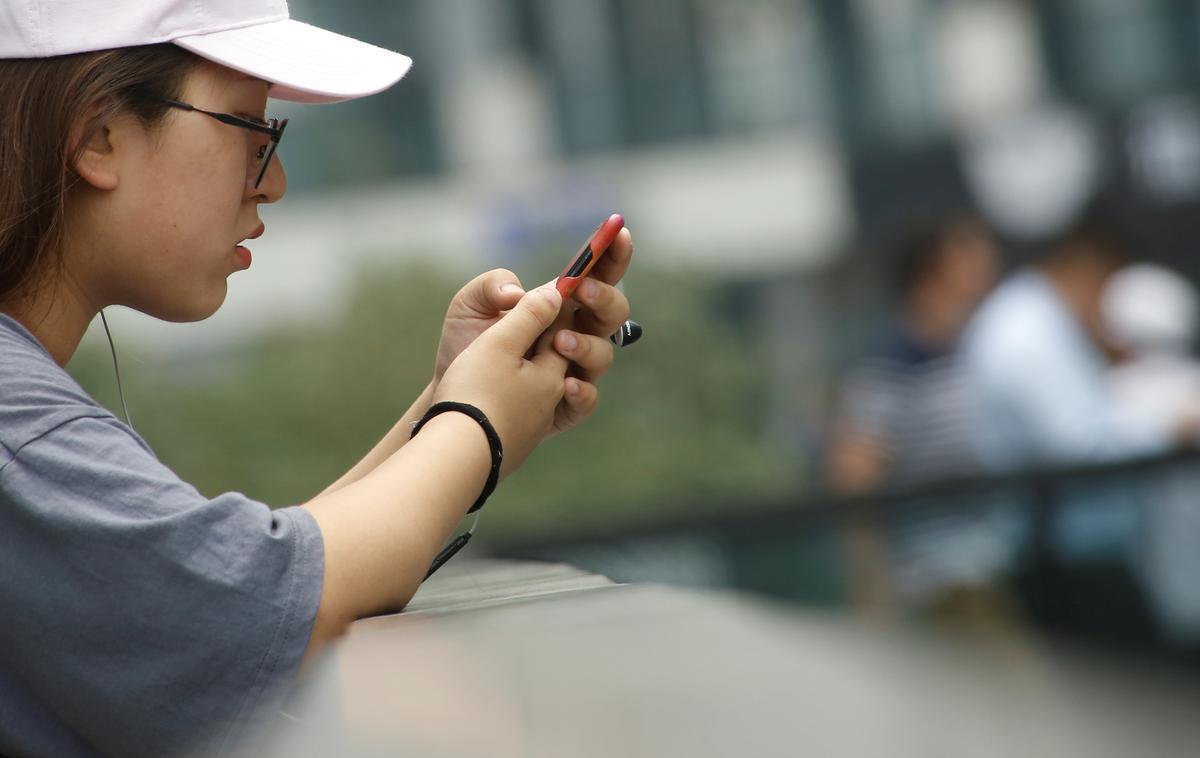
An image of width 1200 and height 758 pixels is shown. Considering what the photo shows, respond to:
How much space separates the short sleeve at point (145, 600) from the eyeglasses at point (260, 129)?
356 millimetres

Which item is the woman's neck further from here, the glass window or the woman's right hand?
the glass window

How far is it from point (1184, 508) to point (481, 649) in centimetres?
364

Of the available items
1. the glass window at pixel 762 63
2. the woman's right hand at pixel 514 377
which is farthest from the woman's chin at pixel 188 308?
the glass window at pixel 762 63

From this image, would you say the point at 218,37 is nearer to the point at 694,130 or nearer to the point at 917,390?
the point at 917,390

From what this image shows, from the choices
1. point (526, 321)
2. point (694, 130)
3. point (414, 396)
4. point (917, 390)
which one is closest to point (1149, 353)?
point (917, 390)

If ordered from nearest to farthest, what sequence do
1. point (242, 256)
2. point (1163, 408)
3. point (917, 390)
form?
point (242, 256) → point (917, 390) → point (1163, 408)

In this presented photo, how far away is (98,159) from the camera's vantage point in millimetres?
1372

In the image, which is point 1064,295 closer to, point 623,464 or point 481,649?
point 481,649

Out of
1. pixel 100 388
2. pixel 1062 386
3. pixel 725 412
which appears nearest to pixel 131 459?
pixel 1062 386

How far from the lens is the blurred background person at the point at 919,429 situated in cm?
412

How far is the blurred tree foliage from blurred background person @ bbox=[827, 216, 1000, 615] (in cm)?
553

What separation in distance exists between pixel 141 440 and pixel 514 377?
32cm

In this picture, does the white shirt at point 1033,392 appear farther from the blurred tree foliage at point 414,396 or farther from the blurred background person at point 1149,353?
the blurred tree foliage at point 414,396

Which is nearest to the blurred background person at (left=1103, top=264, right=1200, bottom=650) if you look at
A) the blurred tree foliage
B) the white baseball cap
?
the white baseball cap
